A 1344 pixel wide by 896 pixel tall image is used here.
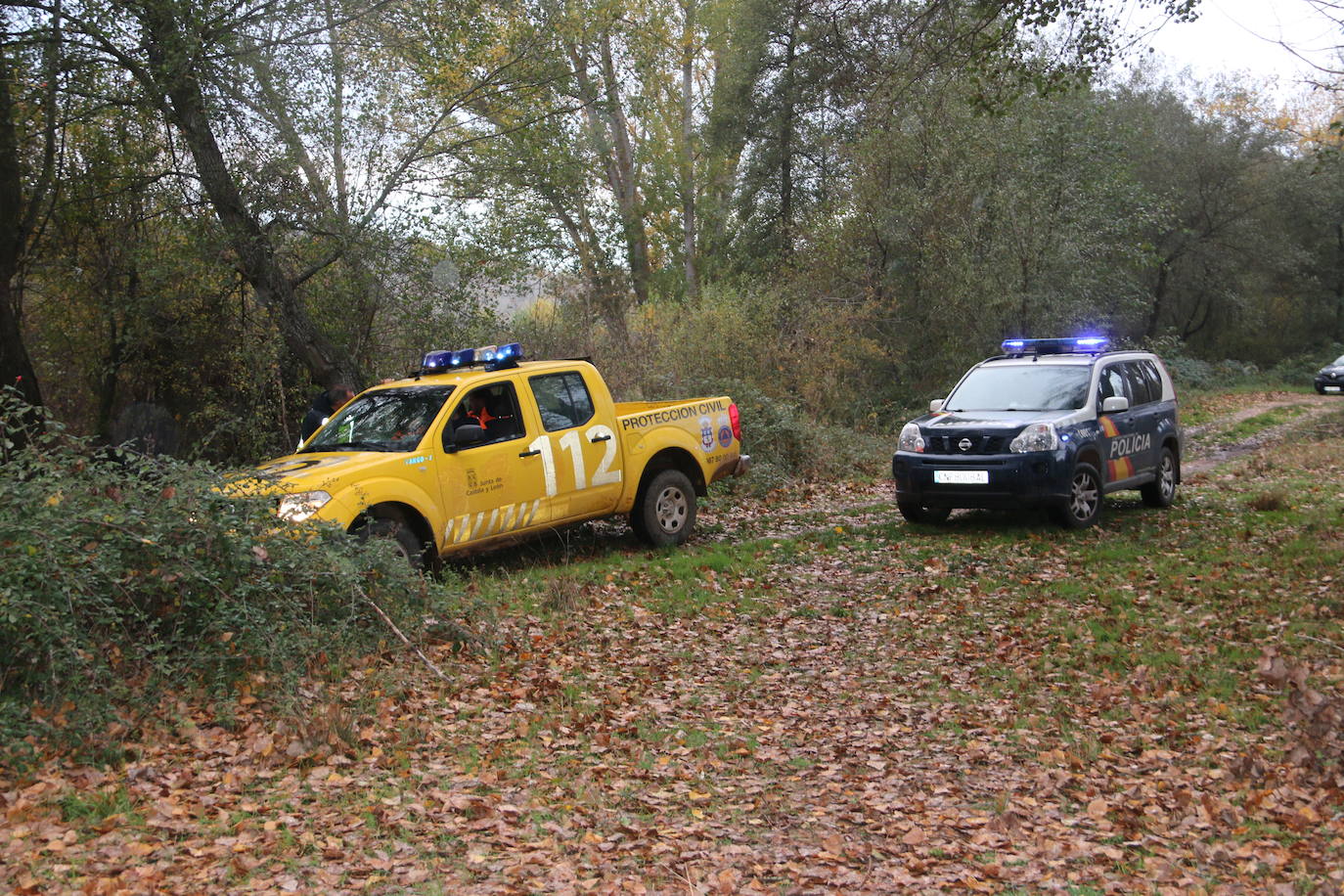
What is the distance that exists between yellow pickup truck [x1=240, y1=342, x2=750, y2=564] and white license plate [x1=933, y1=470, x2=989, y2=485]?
84.8 inches

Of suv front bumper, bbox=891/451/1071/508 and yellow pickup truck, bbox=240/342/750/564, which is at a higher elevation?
yellow pickup truck, bbox=240/342/750/564

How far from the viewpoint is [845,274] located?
81.1 feet

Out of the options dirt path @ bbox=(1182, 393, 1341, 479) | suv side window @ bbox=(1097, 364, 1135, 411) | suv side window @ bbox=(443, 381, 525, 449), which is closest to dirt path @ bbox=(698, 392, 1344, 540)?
dirt path @ bbox=(1182, 393, 1341, 479)

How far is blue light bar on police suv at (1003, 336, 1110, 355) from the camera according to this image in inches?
499

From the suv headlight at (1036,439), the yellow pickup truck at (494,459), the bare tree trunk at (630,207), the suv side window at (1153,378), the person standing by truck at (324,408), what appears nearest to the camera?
the yellow pickup truck at (494,459)

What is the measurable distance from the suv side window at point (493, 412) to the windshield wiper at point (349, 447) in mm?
652

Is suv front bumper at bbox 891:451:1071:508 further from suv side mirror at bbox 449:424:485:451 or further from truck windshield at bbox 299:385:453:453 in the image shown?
truck windshield at bbox 299:385:453:453

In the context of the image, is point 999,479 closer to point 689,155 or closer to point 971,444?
point 971,444

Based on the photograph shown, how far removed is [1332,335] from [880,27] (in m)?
31.2

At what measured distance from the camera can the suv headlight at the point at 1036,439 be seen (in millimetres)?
11047

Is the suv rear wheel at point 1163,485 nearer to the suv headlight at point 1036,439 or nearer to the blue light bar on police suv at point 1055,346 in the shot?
the blue light bar on police suv at point 1055,346

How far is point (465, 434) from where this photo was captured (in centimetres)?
880

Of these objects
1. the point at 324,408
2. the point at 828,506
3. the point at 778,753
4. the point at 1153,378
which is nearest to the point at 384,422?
the point at 324,408

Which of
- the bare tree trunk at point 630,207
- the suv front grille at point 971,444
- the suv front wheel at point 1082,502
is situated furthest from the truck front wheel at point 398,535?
the bare tree trunk at point 630,207
